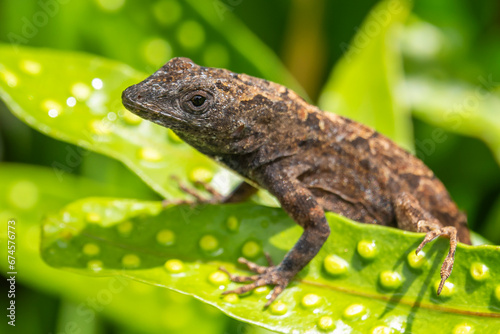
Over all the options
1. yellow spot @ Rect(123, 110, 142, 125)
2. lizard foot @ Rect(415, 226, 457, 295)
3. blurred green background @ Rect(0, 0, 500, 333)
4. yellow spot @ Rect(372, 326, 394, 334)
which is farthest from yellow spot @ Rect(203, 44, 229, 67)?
yellow spot @ Rect(372, 326, 394, 334)

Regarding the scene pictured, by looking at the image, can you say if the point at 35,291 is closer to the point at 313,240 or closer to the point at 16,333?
the point at 16,333

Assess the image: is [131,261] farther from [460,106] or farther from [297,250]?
[460,106]

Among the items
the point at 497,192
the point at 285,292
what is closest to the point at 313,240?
the point at 285,292

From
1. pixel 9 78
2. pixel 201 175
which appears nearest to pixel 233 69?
pixel 201 175

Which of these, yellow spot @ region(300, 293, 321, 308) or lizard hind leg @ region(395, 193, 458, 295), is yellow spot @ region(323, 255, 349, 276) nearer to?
yellow spot @ region(300, 293, 321, 308)

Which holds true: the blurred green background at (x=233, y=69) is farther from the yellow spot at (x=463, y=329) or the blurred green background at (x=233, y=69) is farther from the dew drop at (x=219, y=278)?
the yellow spot at (x=463, y=329)

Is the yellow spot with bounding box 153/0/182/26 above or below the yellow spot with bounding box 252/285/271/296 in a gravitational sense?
above
